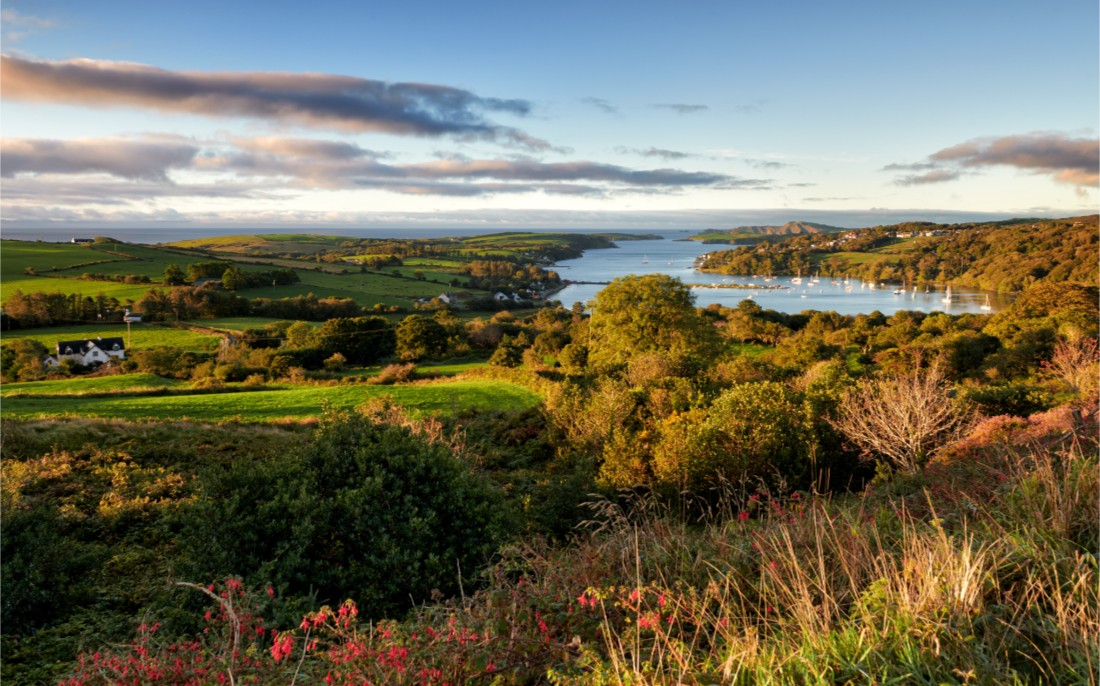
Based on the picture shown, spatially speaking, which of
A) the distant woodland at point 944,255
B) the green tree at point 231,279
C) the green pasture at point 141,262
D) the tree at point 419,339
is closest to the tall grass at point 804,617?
the tree at point 419,339

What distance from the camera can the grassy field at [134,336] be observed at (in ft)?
160

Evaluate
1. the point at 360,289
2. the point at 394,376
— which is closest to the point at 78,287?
the point at 360,289

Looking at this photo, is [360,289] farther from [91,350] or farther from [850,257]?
[850,257]

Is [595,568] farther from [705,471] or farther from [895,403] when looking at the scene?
[895,403]

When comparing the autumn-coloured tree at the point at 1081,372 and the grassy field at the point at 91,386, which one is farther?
the grassy field at the point at 91,386

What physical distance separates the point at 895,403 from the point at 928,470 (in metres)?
2.92

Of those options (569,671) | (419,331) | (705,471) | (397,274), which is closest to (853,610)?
(569,671)

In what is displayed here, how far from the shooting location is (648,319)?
28422mm

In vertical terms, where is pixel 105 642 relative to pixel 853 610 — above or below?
below

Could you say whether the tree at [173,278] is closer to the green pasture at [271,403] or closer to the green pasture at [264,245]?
the green pasture at [264,245]

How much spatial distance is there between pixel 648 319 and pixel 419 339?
26828 millimetres

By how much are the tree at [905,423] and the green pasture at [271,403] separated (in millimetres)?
14222

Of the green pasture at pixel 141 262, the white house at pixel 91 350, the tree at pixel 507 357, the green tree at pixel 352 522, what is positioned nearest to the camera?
the green tree at pixel 352 522

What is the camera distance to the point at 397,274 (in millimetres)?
93000
